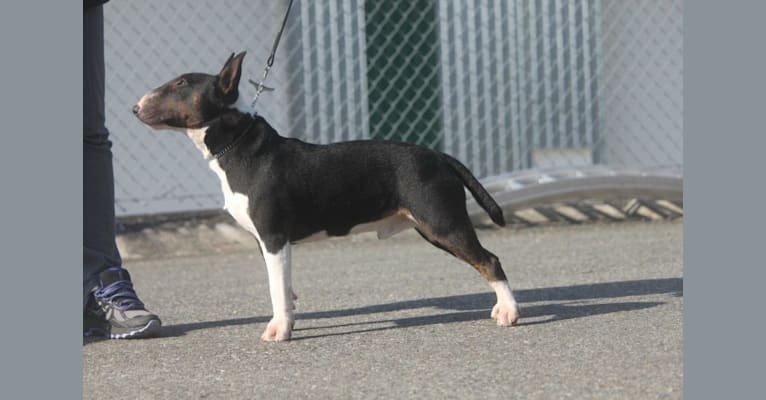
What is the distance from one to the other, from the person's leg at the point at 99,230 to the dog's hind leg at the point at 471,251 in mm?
1014

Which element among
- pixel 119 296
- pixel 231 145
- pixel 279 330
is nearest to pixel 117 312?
pixel 119 296

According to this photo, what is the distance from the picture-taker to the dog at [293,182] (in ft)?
12.7

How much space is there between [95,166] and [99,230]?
0.23 meters

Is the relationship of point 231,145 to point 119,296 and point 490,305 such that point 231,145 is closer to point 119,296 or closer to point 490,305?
point 119,296

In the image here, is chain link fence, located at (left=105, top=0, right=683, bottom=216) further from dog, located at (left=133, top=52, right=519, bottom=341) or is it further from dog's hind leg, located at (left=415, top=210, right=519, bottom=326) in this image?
dog's hind leg, located at (left=415, top=210, right=519, bottom=326)

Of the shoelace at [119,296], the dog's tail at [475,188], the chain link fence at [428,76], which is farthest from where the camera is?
the chain link fence at [428,76]

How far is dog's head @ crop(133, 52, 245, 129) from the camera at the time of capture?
386 cm

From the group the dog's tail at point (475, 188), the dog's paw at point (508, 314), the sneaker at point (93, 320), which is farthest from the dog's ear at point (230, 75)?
the dog's paw at point (508, 314)

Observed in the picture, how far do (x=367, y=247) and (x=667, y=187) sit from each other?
5.66ft

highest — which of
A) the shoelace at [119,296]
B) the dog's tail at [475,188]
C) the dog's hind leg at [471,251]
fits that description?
the dog's tail at [475,188]

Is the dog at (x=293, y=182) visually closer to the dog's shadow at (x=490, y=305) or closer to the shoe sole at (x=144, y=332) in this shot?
the dog's shadow at (x=490, y=305)

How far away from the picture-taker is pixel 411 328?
401 cm

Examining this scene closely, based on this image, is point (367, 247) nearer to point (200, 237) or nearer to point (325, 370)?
point (200, 237)

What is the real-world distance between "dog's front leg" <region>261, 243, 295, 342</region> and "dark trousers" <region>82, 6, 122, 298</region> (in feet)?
2.33
